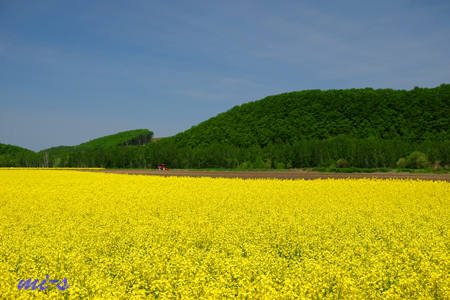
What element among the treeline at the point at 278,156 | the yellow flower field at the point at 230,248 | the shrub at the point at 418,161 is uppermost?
the treeline at the point at 278,156

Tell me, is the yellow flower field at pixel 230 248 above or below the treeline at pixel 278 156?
below

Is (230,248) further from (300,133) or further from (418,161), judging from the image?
(300,133)

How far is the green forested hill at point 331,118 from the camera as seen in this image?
114812mm

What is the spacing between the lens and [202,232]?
414 inches

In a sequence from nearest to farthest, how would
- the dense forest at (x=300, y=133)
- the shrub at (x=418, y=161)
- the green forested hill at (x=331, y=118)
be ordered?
the shrub at (x=418, y=161) < the dense forest at (x=300, y=133) < the green forested hill at (x=331, y=118)

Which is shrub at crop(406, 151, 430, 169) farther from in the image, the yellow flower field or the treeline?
the yellow flower field

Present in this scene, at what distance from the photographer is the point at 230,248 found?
8.84 m

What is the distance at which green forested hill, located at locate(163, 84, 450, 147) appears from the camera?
377 feet

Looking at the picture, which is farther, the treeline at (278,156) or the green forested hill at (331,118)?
the green forested hill at (331,118)

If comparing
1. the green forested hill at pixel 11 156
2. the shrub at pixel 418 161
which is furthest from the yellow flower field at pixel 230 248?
the green forested hill at pixel 11 156

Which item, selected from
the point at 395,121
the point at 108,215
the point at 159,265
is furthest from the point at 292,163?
the point at 159,265

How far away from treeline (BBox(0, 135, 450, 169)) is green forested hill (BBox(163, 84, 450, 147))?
10440 mm

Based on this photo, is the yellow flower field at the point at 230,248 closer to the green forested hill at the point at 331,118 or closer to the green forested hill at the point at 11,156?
the green forested hill at the point at 331,118

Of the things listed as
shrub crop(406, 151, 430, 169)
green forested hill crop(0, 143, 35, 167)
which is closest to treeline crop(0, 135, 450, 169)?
green forested hill crop(0, 143, 35, 167)
